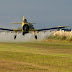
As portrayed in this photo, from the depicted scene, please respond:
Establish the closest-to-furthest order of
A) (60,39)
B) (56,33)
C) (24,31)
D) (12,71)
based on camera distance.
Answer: (12,71) < (24,31) < (60,39) < (56,33)

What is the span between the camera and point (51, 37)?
82.4 m

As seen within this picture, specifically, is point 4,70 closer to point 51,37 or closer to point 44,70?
point 44,70

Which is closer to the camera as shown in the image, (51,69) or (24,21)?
(51,69)

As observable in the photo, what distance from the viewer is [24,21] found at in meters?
66.4

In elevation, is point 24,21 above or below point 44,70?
above

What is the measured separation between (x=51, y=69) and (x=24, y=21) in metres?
48.8

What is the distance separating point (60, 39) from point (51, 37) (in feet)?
14.4

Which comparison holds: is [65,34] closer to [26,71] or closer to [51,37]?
[51,37]

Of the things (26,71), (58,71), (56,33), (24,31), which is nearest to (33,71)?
(26,71)

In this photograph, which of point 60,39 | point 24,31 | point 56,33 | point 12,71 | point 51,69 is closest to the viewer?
point 12,71

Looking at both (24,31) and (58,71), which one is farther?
(24,31)

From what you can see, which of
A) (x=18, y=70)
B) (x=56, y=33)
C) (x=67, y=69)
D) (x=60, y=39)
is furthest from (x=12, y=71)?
(x=56, y=33)

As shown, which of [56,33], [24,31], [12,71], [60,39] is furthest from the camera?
[56,33]

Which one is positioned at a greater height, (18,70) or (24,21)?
(24,21)
